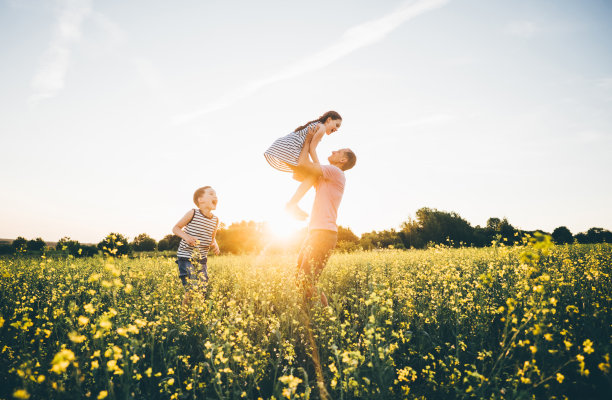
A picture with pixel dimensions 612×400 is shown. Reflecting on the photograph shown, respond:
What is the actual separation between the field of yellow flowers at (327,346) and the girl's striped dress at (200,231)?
943mm

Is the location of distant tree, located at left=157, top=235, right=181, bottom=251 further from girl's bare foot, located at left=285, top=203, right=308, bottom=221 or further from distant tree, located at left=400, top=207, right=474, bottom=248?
distant tree, located at left=400, top=207, right=474, bottom=248

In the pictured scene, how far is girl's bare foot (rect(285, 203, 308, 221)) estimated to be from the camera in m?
3.52

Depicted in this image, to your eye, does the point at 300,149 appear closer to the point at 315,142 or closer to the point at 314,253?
the point at 315,142

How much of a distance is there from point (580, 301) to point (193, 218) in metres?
5.40

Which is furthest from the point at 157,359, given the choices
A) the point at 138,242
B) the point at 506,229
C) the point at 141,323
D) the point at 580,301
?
the point at 506,229

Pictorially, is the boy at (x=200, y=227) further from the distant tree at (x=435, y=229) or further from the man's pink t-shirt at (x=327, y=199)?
the distant tree at (x=435, y=229)

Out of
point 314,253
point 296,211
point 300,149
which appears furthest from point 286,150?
point 314,253

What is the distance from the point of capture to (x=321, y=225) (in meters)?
3.65

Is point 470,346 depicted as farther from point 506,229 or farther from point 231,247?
point 506,229

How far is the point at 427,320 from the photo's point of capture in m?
3.07

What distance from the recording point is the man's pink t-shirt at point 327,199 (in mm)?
3672

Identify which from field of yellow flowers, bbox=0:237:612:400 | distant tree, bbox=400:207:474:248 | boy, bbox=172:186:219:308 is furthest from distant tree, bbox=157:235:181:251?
distant tree, bbox=400:207:474:248

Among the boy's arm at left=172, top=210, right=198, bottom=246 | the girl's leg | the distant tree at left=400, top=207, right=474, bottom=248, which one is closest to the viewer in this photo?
the girl's leg

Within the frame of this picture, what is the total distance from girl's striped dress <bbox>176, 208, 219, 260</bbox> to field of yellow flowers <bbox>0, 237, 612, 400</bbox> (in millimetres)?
943
